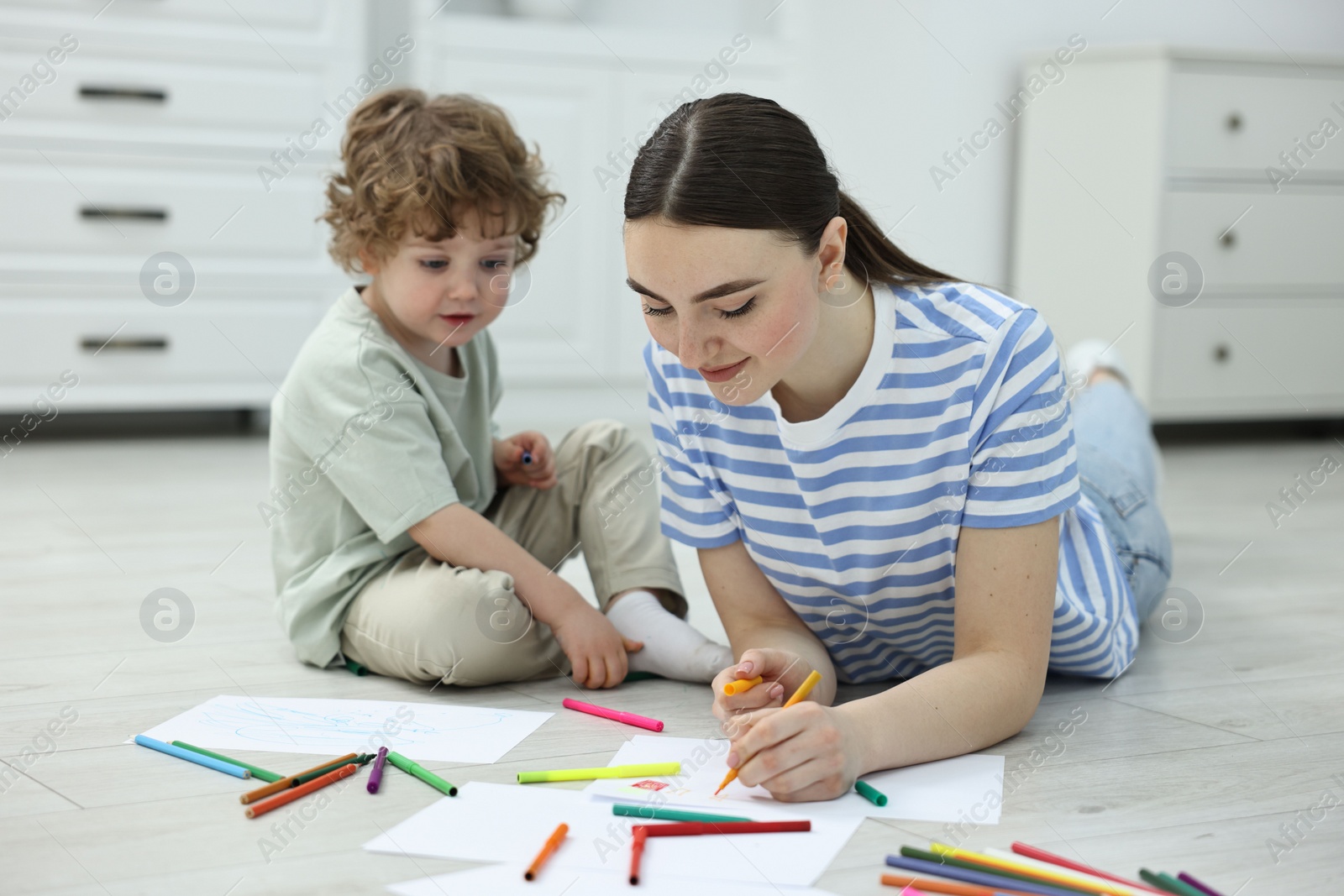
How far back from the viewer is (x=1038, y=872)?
2.32 feet

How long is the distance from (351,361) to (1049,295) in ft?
7.00

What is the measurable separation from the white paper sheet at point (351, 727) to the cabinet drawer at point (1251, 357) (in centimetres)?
208

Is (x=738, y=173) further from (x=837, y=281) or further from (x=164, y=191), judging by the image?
(x=164, y=191)

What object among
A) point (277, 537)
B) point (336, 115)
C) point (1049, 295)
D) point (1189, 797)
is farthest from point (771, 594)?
point (1049, 295)

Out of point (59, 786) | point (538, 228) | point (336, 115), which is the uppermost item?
point (336, 115)

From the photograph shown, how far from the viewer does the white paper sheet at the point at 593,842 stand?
74cm

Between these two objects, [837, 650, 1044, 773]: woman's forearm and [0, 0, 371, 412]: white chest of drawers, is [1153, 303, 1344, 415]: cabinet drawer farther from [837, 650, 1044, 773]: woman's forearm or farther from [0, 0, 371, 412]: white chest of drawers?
[837, 650, 1044, 773]: woman's forearm

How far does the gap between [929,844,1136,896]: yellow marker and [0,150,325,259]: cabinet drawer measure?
1948mm

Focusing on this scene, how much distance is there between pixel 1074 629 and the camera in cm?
106

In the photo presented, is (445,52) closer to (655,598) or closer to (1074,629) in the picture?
(655,598)

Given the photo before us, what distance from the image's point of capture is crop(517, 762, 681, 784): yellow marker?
876 millimetres

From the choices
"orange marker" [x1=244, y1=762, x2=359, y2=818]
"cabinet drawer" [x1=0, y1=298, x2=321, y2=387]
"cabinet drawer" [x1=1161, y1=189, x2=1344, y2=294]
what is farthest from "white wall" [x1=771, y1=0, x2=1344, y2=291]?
"orange marker" [x1=244, y1=762, x2=359, y2=818]

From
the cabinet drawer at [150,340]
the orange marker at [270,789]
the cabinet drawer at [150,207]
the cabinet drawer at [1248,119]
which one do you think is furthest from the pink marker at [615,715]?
the cabinet drawer at [1248,119]

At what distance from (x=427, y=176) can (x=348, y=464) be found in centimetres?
27
